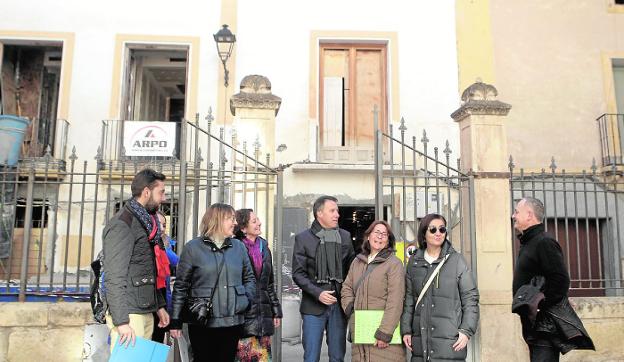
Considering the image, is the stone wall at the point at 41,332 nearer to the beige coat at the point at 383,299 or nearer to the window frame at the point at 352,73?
the beige coat at the point at 383,299

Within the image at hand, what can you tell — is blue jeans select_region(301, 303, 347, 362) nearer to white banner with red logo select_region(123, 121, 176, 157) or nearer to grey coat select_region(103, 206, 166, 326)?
grey coat select_region(103, 206, 166, 326)

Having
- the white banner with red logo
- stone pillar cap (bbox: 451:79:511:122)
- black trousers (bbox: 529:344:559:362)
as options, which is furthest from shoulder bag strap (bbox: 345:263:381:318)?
the white banner with red logo

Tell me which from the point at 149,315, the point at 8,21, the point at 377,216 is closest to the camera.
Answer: the point at 149,315

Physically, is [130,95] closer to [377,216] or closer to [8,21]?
[8,21]

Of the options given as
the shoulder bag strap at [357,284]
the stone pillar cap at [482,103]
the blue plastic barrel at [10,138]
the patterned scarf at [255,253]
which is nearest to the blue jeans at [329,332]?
the shoulder bag strap at [357,284]

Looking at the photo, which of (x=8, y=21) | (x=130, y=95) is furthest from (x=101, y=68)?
(x=8, y=21)

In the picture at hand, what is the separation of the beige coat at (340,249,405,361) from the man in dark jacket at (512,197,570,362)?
35.7 inches

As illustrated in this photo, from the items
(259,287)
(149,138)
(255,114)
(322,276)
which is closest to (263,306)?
(259,287)

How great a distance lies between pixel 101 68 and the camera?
10.4 m

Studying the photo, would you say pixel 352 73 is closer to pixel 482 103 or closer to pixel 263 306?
pixel 482 103

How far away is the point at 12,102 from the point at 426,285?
10.9 metres

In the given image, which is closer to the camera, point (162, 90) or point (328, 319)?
point (328, 319)

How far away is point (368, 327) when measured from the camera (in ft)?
13.2

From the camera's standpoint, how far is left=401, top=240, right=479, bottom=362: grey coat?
3.77 m
